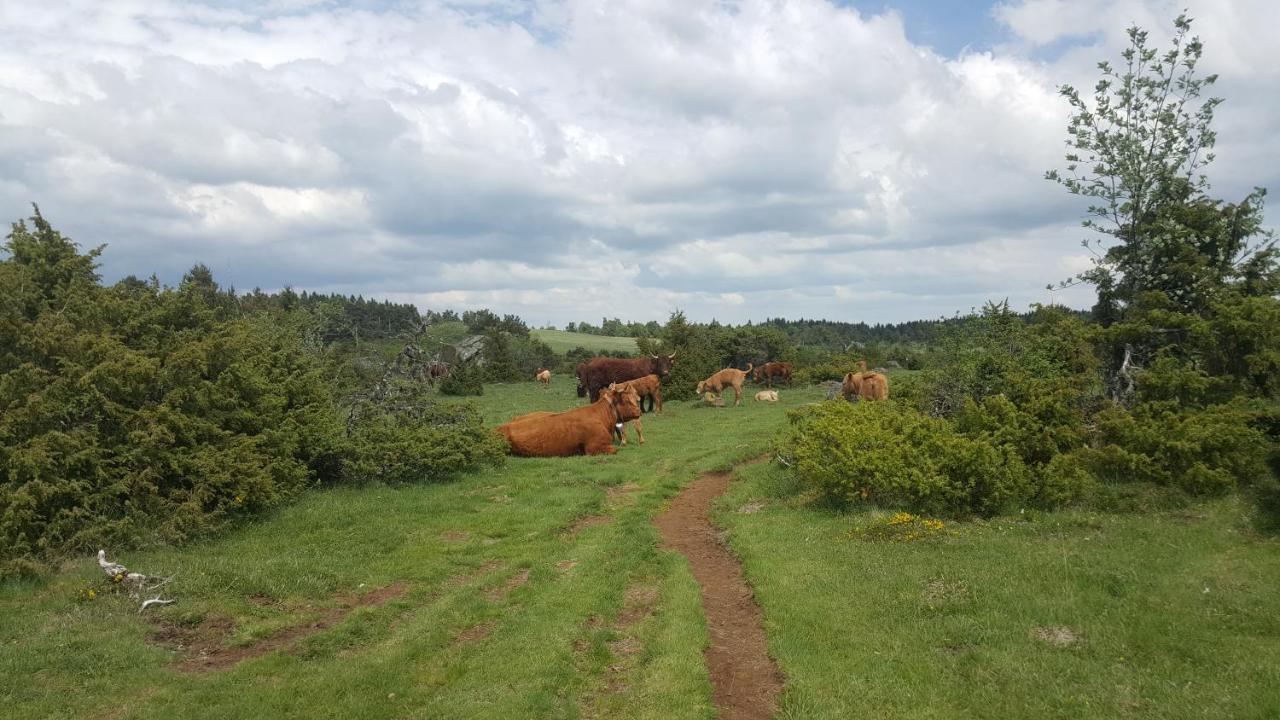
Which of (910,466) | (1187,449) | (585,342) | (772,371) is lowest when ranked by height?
(910,466)

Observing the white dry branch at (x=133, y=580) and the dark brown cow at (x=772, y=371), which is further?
the dark brown cow at (x=772, y=371)

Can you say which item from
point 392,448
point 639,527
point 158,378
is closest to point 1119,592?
point 639,527

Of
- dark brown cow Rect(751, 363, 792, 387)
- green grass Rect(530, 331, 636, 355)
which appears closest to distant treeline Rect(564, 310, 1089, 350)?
green grass Rect(530, 331, 636, 355)

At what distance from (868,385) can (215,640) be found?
789 inches

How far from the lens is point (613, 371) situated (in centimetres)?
2994

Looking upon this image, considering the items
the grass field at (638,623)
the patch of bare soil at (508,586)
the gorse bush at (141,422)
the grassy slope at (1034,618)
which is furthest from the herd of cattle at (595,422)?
the patch of bare soil at (508,586)

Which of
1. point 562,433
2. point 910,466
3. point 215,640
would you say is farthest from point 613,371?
point 215,640

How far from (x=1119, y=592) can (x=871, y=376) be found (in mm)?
16538

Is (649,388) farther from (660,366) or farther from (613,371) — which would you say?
(660,366)

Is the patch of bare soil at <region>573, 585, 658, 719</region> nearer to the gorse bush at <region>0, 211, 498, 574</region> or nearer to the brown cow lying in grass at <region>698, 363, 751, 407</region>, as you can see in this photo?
the gorse bush at <region>0, 211, 498, 574</region>

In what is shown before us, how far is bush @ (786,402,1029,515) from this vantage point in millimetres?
10977

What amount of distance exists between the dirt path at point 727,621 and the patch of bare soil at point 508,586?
7.60 feet

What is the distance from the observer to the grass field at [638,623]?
6.15m

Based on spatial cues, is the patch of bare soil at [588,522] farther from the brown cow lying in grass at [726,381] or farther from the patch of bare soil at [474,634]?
the brown cow lying in grass at [726,381]
